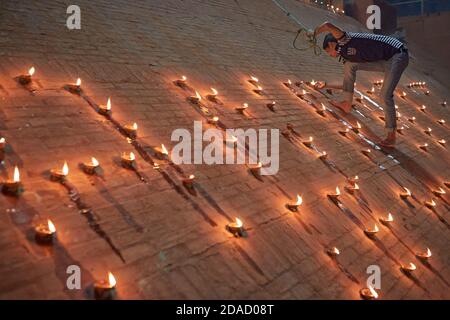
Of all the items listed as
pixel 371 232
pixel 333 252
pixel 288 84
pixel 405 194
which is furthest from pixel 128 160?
pixel 288 84

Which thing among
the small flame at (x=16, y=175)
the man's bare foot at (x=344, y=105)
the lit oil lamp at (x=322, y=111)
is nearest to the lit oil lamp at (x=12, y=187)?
the small flame at (x=16, y=175)

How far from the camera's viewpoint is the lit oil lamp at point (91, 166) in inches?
121

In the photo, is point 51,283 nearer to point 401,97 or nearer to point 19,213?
point 19,213

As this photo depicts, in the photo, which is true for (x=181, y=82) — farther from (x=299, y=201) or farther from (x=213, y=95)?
(x=299, y=201)

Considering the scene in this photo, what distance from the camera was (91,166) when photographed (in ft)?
10.1

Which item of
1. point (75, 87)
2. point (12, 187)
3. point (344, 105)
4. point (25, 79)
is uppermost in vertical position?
point (25, 79)

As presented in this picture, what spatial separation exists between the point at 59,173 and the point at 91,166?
261mm

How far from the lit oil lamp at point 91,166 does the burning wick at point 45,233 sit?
27.1 inches

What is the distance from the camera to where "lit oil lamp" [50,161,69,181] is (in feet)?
9.37

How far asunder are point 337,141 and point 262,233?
296 centimetres

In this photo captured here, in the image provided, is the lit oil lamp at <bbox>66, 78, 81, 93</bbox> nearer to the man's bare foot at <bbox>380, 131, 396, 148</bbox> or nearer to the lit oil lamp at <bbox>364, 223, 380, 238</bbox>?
the lit oil lamp at <bbox>364, 223, 380, 238</bbox>

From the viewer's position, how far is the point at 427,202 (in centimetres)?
523
